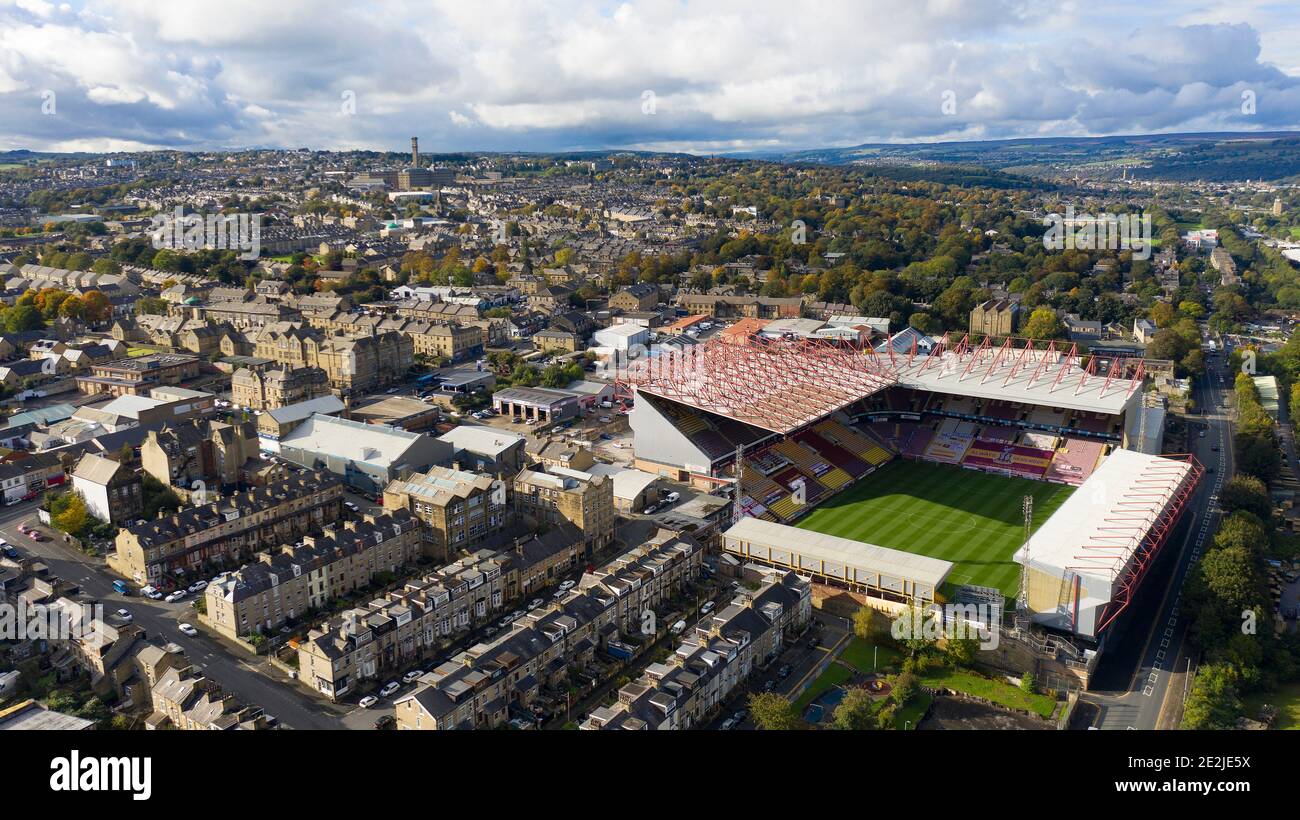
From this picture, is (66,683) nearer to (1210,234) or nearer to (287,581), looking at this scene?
(287,581)

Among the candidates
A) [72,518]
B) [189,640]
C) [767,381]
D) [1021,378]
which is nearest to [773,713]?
[189,640]

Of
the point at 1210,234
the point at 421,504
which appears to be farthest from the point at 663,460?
the point at 1210,234

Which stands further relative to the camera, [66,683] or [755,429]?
[755,429]

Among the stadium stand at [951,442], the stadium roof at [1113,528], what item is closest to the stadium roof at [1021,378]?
the stadium stand at [951,442]

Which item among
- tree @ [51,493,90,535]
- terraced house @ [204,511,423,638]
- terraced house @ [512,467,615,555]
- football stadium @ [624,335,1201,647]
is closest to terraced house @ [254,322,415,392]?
football stadium @ [624,335,1201,647]

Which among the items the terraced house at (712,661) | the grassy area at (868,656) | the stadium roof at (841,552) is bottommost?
A: the grassy area at (868,656)

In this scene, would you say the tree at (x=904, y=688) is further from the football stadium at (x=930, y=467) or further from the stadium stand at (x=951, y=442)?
the stadium stand at (x=951, y=442)
